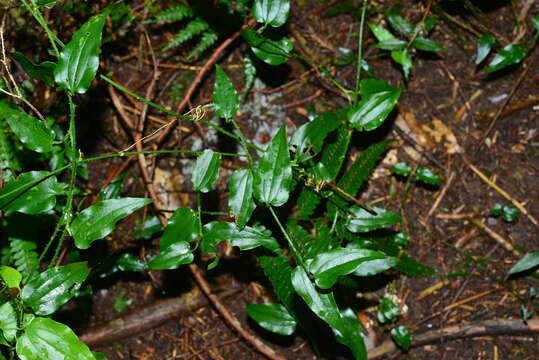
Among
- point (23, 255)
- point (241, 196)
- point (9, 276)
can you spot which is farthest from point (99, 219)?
point (23, 255)

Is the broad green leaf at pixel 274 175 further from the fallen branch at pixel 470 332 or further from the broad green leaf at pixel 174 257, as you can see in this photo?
the fallen branch at pixel 470 332

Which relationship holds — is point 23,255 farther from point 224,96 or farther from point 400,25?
point 400,25

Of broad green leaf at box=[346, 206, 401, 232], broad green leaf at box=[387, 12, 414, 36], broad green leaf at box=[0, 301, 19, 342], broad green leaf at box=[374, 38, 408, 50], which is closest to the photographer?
broad green leaf at box=[0, 301, 19, 342]

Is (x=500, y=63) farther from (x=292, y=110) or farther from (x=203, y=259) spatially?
(x=203, y=259)

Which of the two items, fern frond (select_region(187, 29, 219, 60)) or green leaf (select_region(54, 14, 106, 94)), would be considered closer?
green leaf (select_region(54, 14, 106, 94))

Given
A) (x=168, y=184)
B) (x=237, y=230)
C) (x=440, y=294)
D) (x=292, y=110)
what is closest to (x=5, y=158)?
(x=168, y=184)

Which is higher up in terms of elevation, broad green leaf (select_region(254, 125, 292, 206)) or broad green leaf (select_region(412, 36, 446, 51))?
broad green leaf (select_region(412, 36, 446, 51))

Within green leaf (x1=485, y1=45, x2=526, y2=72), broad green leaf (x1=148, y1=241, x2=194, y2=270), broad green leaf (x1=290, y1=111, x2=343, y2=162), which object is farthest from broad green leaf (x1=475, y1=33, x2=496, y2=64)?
broad green leaf (x1=148, y1=241, x2=194, y2=270)

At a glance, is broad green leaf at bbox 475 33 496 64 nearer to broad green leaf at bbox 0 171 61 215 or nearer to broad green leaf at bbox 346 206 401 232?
broad green leaf at bbox 346 206 401 232
